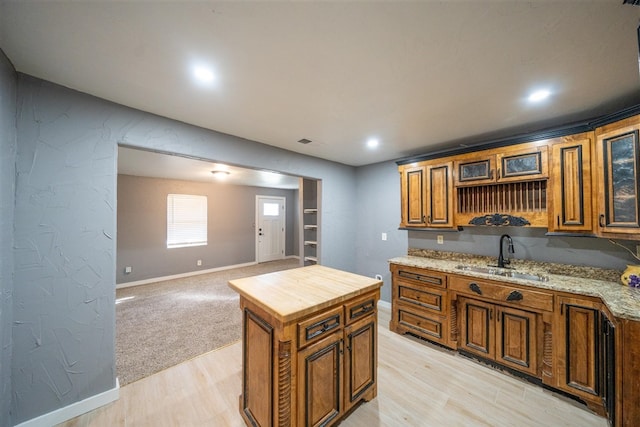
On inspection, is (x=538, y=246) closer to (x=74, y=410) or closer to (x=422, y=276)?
(x=422, y=276)

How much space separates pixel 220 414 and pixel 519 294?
276 cm

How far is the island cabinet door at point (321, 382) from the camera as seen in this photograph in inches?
55.3

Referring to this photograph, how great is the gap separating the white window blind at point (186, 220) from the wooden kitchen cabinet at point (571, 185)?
655cm

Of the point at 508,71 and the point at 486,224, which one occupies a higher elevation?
the point at 508,71

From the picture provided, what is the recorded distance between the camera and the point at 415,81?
1.66 metres

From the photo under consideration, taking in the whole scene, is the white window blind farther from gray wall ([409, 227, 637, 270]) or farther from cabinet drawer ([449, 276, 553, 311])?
cabinet drawer ([449, 276, 553, 311])

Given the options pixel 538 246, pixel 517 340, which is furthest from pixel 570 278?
pixel 517 340

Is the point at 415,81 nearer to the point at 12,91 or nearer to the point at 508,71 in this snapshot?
the point at 508,71

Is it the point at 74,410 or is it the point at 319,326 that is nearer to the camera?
the point at 319,326

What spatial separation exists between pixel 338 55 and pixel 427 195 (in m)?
2.27

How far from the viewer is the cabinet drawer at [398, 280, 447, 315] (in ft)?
8.69

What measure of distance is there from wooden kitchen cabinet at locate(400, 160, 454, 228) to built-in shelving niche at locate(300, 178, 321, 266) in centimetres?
158

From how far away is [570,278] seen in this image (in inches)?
88.7

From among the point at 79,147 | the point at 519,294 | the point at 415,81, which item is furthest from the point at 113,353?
the point at 519,294
